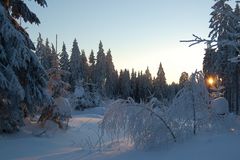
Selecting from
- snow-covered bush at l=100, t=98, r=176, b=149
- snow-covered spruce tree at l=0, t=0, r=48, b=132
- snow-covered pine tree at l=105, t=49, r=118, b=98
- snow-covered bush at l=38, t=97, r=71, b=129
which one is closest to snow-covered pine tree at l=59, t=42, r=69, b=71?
snow-covered pine tree at l=105, t=49, r=118, b=98

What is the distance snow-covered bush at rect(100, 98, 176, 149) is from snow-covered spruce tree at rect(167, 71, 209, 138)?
41cm

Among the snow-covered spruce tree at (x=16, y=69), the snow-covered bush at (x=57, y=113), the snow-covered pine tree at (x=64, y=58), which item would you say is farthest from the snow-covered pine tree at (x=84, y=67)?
the snow-covered spruce tree at (x=16, y=69)

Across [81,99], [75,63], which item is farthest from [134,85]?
[81,99]

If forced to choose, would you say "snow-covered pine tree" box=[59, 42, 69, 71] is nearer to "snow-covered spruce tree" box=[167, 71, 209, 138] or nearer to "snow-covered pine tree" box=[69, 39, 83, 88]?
"snow-covered pine tree" box=[69, 39, 83, 88]

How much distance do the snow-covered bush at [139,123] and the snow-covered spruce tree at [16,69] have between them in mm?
4931

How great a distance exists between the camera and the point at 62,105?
2333 centimetres

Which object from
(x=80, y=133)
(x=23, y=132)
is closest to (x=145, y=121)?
(x=23, y=132)

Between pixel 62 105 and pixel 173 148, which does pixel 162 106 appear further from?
pixel 62 105

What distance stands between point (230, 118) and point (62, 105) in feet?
43.8

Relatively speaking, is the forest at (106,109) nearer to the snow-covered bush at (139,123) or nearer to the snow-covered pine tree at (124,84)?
the snow-covered bush at (139,123)

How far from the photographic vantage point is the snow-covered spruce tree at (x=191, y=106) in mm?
11070

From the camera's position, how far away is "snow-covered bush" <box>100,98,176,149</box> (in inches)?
412

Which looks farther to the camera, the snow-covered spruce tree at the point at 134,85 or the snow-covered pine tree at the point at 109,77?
the snow-covered spruce tree at the point at 134,85

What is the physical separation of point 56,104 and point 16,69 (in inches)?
298
